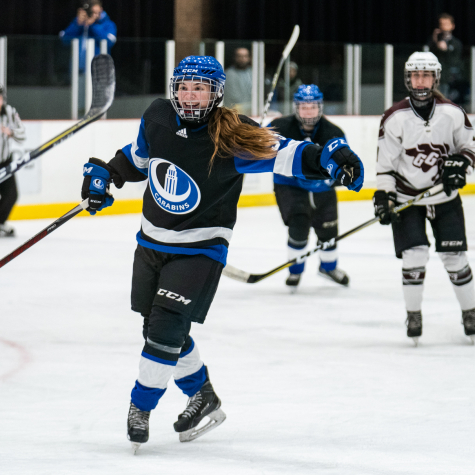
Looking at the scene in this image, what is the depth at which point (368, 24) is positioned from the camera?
1258 cm

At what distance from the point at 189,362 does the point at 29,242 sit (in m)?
0.67

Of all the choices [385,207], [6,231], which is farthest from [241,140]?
[6,231]

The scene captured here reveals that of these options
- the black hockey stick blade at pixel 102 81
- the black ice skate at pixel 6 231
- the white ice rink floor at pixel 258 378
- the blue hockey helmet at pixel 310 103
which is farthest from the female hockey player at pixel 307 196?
the black ice skate at pixel 6 231

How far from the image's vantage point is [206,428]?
2.66m

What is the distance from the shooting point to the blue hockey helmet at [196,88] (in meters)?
2.41

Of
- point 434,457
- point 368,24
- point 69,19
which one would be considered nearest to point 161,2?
point 69,19

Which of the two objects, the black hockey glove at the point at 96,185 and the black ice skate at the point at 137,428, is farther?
the black hockey glove at the point at 96,185

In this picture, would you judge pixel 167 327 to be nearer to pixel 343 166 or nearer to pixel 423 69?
pixel 343 166

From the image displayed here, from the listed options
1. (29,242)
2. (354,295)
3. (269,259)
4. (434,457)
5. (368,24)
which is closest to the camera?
(434,457)

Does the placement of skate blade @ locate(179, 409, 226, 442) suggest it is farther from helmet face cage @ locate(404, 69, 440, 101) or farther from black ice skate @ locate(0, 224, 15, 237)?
black ice skate @ locate(0, 224, 15, 237)

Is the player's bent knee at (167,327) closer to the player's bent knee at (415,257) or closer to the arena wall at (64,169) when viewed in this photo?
the player's bent knee at (415,257)

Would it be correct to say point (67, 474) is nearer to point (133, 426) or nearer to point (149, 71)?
point (133, 426)

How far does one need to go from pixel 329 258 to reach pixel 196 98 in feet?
9.89

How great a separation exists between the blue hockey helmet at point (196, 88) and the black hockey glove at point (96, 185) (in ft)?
1.07
